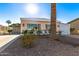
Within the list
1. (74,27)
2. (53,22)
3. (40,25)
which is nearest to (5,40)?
(40,25)

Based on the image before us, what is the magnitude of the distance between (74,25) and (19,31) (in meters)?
2.08

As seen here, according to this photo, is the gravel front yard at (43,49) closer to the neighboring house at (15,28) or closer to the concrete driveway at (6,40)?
the concrete driveway at (6,40)

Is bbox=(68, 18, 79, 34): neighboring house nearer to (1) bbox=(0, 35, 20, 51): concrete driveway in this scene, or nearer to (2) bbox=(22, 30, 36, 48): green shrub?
(2) bbox=(22, 30, 36, 48): green shrub

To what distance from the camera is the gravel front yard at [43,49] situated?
7297mm

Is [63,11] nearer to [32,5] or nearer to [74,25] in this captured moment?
[74,25]

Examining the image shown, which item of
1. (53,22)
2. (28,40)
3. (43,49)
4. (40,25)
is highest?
(53,22)

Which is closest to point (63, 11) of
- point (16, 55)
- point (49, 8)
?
point (49, 8)

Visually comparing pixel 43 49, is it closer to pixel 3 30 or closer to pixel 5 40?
pixel 5 40

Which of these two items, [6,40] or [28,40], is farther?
[6,40]

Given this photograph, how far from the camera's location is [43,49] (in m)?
7.45

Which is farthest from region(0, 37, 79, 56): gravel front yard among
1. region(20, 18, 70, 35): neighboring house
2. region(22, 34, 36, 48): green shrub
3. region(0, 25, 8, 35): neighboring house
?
region(0, 25, 8, 35): neighboring house

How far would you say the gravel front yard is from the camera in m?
7.30

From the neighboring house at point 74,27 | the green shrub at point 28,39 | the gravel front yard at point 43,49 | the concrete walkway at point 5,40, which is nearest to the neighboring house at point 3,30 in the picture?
the concrete walkway at point 5,40

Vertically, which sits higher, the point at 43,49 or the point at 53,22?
the point at 53,22
